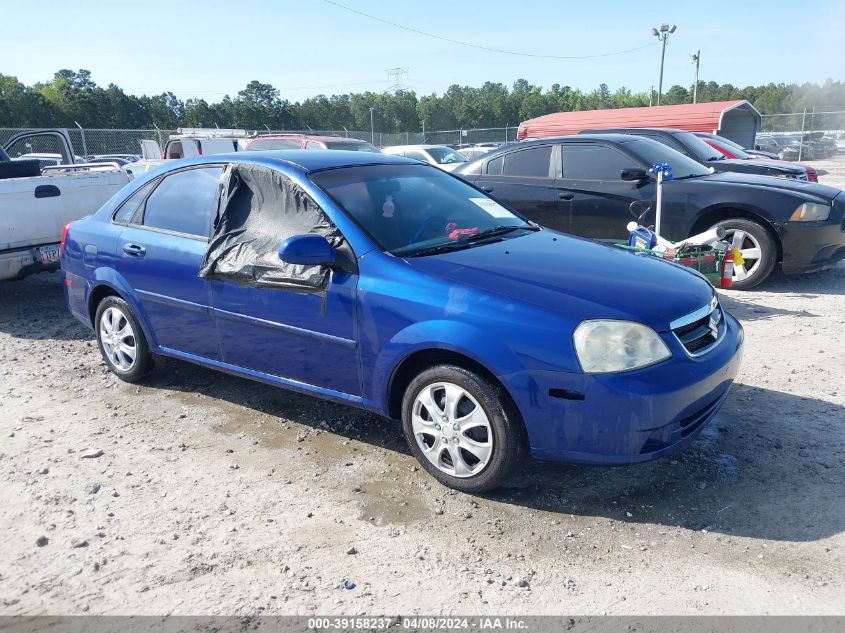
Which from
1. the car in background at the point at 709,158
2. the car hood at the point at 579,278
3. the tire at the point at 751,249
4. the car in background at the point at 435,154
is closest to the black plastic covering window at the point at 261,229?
the car hood at the point at 579,278

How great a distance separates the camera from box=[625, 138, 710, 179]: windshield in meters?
7.56

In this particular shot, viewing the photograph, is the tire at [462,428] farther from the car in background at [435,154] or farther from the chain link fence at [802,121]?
the chain link fence at [802,121]

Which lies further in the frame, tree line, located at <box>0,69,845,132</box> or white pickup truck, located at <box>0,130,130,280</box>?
tree line, located at <box>0,69,845,132</box>

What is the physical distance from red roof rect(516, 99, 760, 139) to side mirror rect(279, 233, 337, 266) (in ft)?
63.3

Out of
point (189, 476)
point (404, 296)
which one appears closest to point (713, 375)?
point (404, 296)

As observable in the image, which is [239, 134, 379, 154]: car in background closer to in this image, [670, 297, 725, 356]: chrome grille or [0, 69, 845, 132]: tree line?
[670, 297, 725, 356]: chrome grille

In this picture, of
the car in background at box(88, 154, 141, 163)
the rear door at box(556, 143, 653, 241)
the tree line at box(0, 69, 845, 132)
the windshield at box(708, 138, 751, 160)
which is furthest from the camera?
the tree line at box(0, 69, 845, 132)

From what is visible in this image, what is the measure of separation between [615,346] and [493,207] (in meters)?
1.80

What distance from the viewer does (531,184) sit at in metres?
8.11

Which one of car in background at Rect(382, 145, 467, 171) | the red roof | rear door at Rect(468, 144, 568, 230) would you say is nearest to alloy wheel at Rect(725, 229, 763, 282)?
rear door at Rect(468, 144, 568, 230)

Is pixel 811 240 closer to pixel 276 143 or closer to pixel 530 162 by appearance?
pixel 530 162

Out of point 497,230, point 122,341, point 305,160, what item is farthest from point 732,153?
point 122,341

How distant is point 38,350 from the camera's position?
6047 millimetres

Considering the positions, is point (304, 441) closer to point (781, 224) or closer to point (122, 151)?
point (781, 224)
